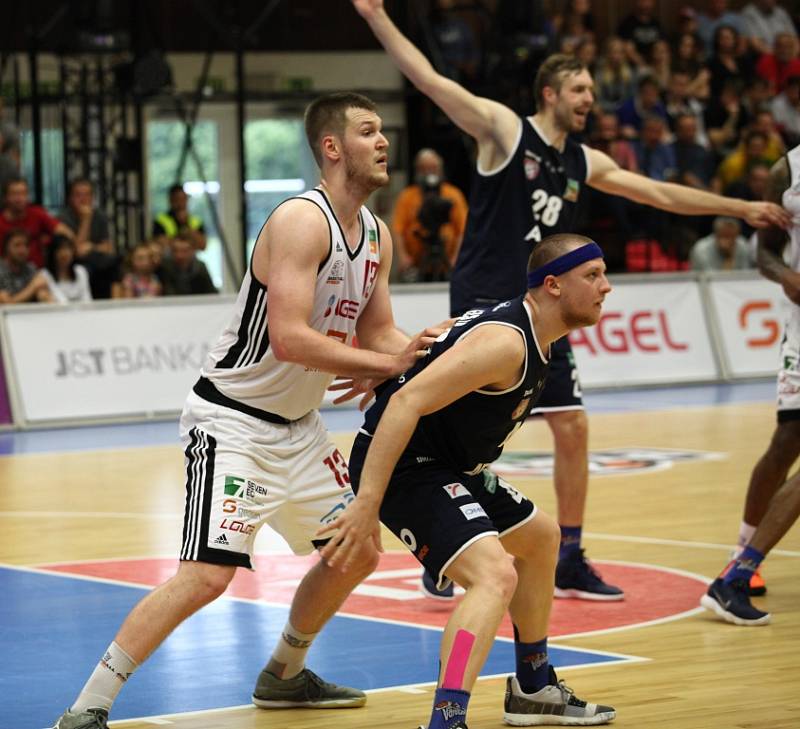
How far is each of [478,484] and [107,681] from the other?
1.27 m

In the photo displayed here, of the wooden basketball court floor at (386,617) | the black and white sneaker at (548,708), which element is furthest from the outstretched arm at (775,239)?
the black and white sneaker at (548,708)

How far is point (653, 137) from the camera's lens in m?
17.8

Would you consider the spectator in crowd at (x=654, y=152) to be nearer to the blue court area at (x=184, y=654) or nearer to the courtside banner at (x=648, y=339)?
the courtside banner at (x=648, y=339)

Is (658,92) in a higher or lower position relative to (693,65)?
lower

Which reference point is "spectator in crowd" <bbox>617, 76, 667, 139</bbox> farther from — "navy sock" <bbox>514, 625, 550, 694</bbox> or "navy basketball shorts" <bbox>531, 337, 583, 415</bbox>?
"navy sock" <bbox>514, 625, 550, 694</bbox>

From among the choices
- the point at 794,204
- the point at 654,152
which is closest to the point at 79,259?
the point at 654,152

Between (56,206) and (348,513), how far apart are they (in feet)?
46.3

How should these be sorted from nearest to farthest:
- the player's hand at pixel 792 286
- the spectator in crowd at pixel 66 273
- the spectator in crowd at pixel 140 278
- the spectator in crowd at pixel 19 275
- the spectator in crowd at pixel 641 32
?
the player's hand at pixel 792 286
the spectator in crowd at pixel 19 275
the spectator in crowd at pixel 66 273
the spectator in crowd at pixel 140 278
the spectator in crowd at pixel 641 32

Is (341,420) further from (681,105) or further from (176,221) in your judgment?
(681,105)

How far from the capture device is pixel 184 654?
608 centimetres

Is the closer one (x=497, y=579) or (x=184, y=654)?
(x=497, y=579)

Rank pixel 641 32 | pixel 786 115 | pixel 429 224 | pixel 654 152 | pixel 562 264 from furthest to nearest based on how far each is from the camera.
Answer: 1. pixel 786 115
2. pixel 641 32
3. pixel 654 152
4. pixel 429 224
5. pixel 562 264

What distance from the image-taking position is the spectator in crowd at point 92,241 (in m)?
14.9

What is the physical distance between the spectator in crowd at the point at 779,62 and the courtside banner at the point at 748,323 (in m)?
4.45
